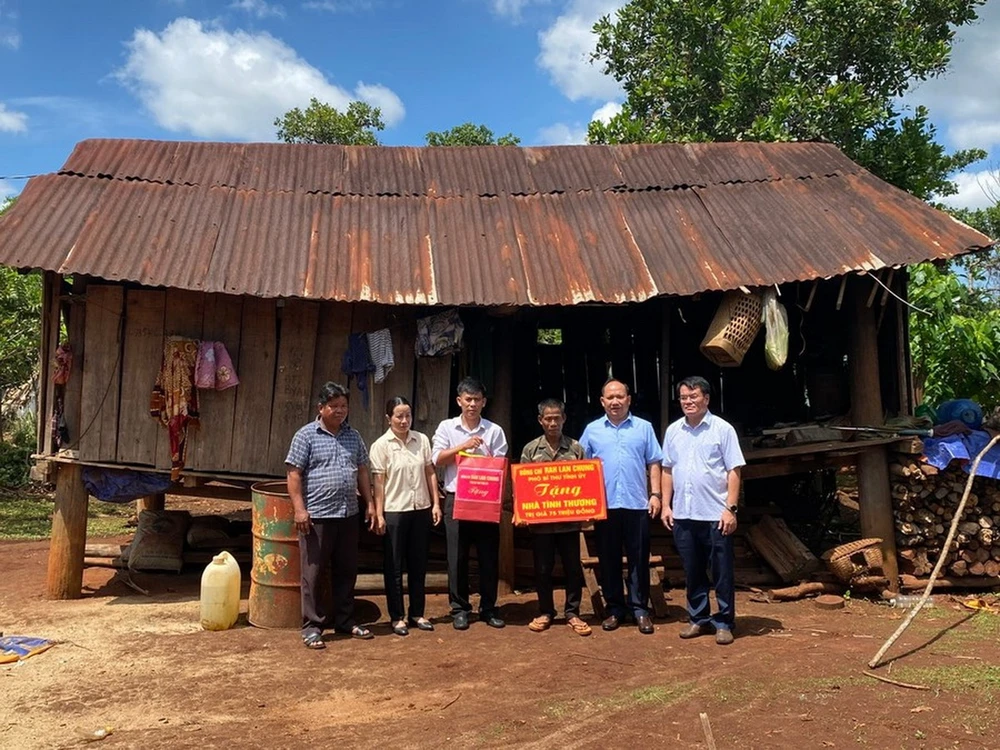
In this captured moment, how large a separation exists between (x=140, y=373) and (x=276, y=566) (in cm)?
220

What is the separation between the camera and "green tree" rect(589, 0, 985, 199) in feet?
39.9

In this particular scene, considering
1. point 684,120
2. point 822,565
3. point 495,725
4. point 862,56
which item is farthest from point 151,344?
point 862,56

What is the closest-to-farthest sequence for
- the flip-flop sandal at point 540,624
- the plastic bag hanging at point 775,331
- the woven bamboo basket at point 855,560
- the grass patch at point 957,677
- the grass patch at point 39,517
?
the grass patch at point 957,677
the flip-flop sandal at point 540,624
the plastic bag hanging at point 775,331
the woven bamboo basket at point 855,560
the grass patch at point 39,517

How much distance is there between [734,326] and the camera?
649 cm

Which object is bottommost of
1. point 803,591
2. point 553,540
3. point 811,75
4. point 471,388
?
point 803,591

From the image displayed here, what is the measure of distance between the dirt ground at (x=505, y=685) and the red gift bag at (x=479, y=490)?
33.5 inches

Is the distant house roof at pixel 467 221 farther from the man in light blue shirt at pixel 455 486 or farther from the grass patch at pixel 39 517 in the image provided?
the grass patch at pixel 39 517

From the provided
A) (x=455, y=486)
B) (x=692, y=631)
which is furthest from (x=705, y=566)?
(x=455, y=486)

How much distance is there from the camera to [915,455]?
22.4 ft

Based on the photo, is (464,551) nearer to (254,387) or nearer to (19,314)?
(254,387)

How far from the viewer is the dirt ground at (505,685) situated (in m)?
3.91

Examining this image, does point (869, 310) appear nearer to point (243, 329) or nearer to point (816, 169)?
point (816, 169)

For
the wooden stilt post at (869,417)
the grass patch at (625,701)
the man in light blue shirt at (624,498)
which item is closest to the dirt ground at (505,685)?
the grass patch at (625,701)

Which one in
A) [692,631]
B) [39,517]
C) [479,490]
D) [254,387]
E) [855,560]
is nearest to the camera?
[692,631]
